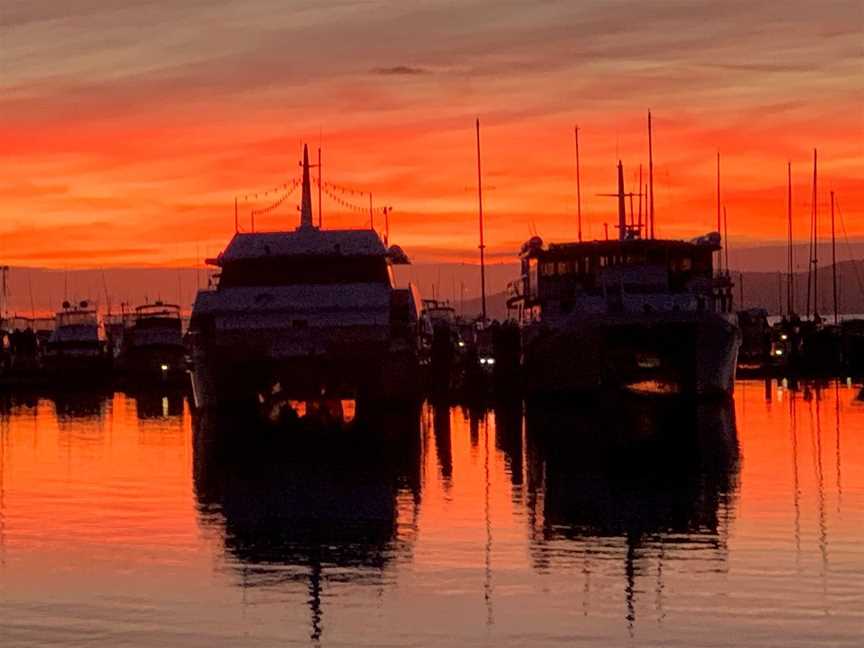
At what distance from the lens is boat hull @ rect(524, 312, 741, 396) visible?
157 ft

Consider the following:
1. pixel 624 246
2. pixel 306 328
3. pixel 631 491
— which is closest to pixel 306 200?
pixel 624 246

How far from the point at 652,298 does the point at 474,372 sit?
8.50 meters

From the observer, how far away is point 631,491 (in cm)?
2412

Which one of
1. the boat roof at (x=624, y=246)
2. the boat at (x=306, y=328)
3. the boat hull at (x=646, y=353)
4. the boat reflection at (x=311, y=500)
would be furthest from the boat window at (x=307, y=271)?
the boat roof at (x=624, y=246)

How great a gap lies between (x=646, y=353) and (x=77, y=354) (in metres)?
28.9

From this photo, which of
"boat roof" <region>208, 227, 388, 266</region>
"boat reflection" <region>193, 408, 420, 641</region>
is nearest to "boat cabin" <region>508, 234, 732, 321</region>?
"boat roof" <region>208, 227, 388, 266</region>

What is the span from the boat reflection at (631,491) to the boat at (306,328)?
3.01 meters

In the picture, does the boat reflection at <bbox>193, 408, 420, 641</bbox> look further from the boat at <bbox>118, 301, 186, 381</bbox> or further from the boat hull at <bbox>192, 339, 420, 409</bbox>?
the boat at <bbox>118, 301, 186, 381</bbox>

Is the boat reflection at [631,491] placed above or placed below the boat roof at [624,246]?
below

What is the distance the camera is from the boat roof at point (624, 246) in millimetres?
53406

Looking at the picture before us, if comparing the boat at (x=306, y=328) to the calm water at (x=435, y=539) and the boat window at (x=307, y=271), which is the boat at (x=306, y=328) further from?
the calm water at (x=435, y=539)

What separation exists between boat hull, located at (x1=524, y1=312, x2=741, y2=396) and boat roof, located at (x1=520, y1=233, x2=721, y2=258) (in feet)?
13.1

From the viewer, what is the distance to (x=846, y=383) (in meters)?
58.9

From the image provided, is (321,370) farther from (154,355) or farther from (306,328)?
(154,355)
